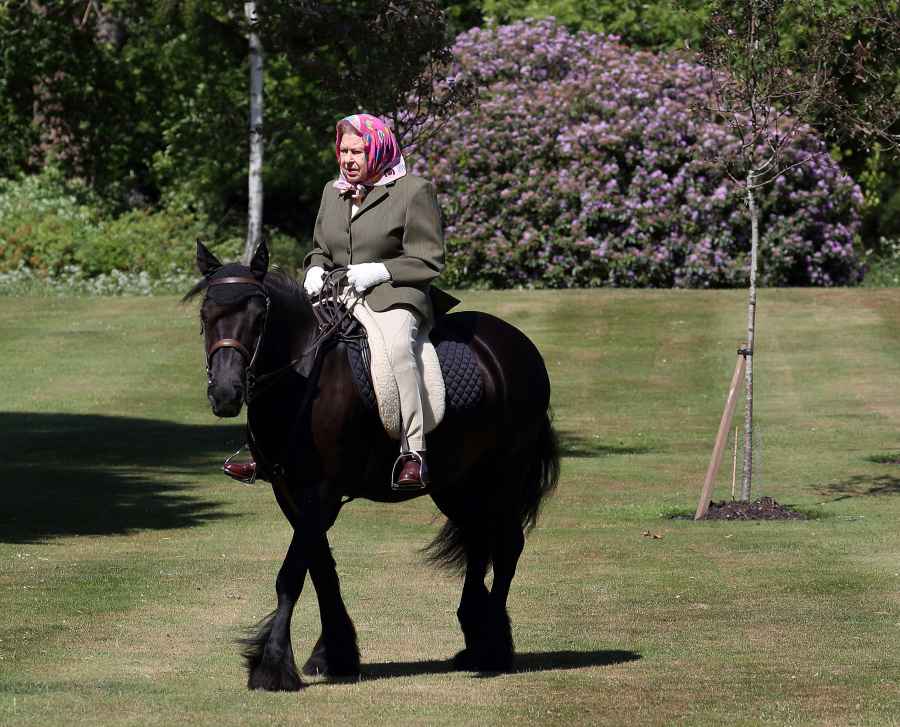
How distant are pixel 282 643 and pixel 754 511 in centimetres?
830

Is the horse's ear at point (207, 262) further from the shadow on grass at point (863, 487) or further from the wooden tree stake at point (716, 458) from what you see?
the shadow on grass at point (863, 487)

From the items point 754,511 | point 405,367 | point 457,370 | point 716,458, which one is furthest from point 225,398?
point 754,511

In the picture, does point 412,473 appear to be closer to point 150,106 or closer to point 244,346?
point 244,346

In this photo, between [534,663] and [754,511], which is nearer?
[534,663]

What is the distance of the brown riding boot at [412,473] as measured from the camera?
28.6 ft

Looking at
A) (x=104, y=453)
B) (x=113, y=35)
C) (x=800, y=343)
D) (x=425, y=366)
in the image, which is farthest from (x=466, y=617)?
(x=113, y=35)

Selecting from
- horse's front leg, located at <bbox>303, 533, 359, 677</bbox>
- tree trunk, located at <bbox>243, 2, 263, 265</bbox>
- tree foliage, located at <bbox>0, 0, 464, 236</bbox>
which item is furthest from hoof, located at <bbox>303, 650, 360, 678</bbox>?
tree foliage, located at <bbox>0, 0, 464, 236</bbox>

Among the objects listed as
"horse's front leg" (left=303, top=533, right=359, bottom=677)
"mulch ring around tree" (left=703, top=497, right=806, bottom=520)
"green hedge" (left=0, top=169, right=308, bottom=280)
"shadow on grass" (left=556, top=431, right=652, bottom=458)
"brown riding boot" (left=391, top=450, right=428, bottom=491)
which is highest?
"brown riding boot" (left=391, top=450, right=428, bottom=491)

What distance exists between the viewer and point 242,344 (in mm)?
7984

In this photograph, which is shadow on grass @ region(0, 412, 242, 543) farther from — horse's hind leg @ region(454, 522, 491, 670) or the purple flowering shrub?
the purple flowering shrub

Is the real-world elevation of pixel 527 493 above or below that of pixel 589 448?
above

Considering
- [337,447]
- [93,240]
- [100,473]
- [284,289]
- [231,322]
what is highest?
[284,289]

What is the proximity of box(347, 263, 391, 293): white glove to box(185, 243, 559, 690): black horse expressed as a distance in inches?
10.9

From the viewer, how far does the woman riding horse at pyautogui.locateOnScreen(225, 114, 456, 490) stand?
Result: 8.76 m
